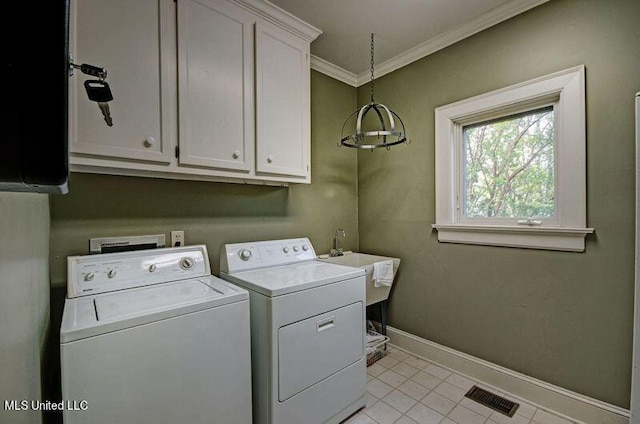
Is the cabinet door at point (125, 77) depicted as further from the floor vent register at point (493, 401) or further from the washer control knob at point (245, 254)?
the floor vent register at point (493, 401)

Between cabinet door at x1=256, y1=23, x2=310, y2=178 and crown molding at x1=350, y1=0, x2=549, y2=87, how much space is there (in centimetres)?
92

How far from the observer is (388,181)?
2.74 metres

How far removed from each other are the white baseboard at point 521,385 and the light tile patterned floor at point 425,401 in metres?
0.05

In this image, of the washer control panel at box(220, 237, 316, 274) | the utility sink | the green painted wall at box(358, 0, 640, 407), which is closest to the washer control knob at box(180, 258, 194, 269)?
the washer control panel at box(220, 237, 316, 274)

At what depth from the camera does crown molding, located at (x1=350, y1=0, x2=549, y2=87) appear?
1.90 meters

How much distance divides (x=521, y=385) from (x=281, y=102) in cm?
252

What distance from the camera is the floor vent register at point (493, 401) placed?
5.95ft

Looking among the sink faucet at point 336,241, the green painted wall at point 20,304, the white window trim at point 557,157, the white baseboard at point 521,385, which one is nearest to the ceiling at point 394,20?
the white window trim at point 557,157

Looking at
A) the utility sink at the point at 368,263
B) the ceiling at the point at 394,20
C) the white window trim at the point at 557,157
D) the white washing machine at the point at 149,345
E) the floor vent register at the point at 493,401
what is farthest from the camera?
the utility sink at the point at 368,263

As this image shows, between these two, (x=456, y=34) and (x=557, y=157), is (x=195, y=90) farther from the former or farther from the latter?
(x=557, y=157)

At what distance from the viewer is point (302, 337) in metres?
1.53

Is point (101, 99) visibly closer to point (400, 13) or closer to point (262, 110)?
point (262, 110)

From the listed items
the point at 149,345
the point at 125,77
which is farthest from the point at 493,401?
the point at 125,77

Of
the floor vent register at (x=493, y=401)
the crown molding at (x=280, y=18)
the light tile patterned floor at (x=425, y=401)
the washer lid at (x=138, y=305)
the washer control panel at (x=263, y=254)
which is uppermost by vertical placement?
the crown molding at (x=280, y=18)
